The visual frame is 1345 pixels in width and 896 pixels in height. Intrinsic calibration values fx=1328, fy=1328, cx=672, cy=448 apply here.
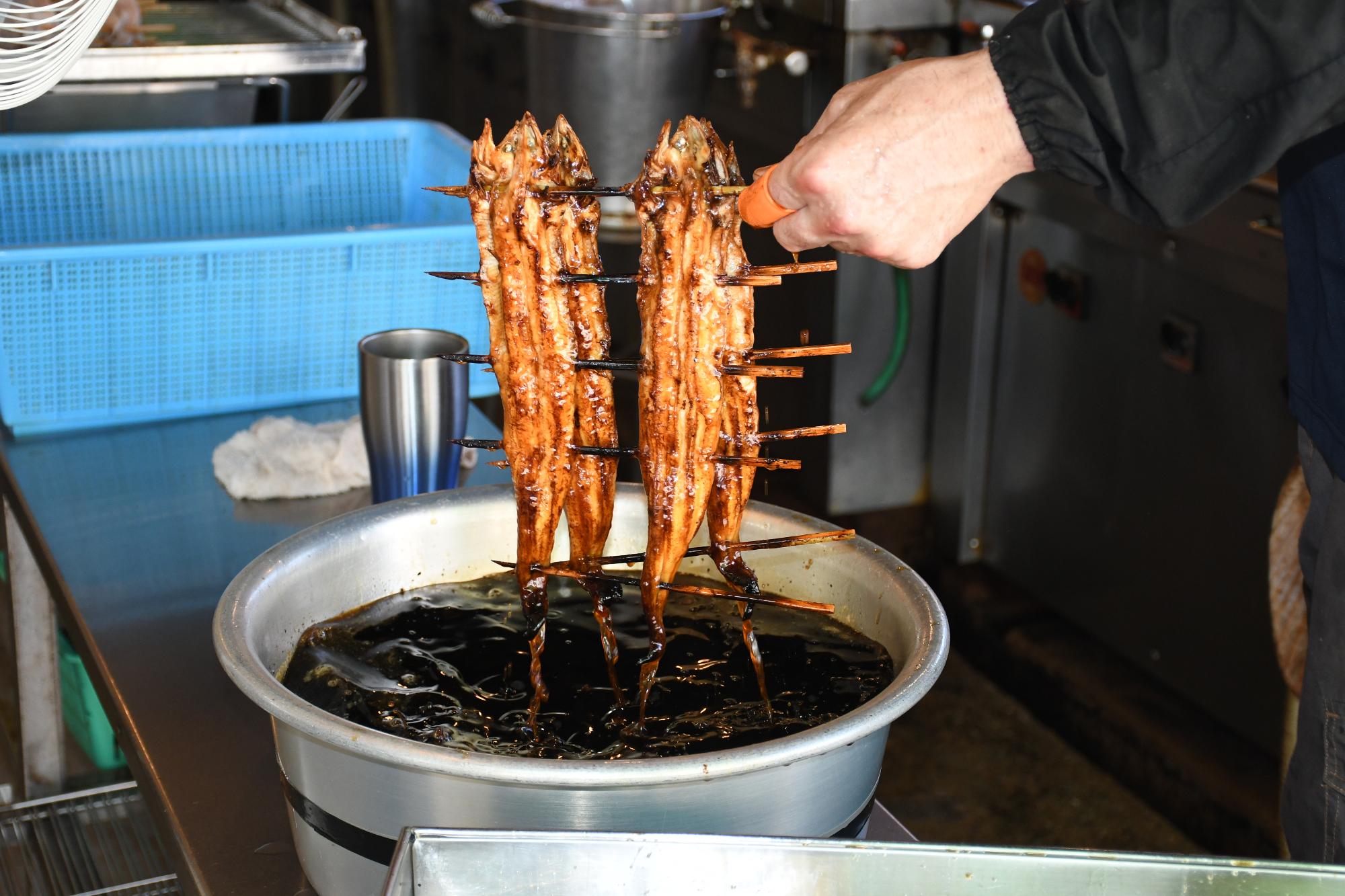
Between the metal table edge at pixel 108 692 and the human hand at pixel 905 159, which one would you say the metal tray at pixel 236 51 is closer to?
the metal table edge at pixel 108 692

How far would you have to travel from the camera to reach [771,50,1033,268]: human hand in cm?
100

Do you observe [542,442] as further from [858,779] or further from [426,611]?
[858,779]

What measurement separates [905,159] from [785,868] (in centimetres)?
52

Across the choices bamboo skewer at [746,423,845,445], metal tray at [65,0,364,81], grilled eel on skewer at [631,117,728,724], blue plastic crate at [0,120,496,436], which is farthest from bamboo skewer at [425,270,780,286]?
metal tray at [65,0,364,81]

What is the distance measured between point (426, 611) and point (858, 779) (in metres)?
0.47

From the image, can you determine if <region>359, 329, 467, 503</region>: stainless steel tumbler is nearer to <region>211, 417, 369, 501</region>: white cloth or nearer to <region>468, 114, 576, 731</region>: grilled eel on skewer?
<region>211, 417, 369, 501</region>: white cloth

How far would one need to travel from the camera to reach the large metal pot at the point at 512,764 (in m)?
0.88

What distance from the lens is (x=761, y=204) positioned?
1.04 metres

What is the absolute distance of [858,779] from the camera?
1.00m

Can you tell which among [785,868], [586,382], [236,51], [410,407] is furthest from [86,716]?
[785,868]

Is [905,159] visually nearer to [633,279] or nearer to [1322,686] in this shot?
[633,279]

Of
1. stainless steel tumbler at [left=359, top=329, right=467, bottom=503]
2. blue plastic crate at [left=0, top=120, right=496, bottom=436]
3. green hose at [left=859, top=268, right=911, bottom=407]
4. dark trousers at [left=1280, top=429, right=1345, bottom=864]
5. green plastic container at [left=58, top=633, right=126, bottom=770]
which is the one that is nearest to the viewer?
dark trousers at [left=1280, top=429, right=1345, bottom=864]

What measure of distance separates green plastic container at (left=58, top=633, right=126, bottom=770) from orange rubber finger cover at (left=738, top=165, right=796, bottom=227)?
63.0 inches

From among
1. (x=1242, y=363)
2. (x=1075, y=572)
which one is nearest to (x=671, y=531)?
(x=1242, y=363)
